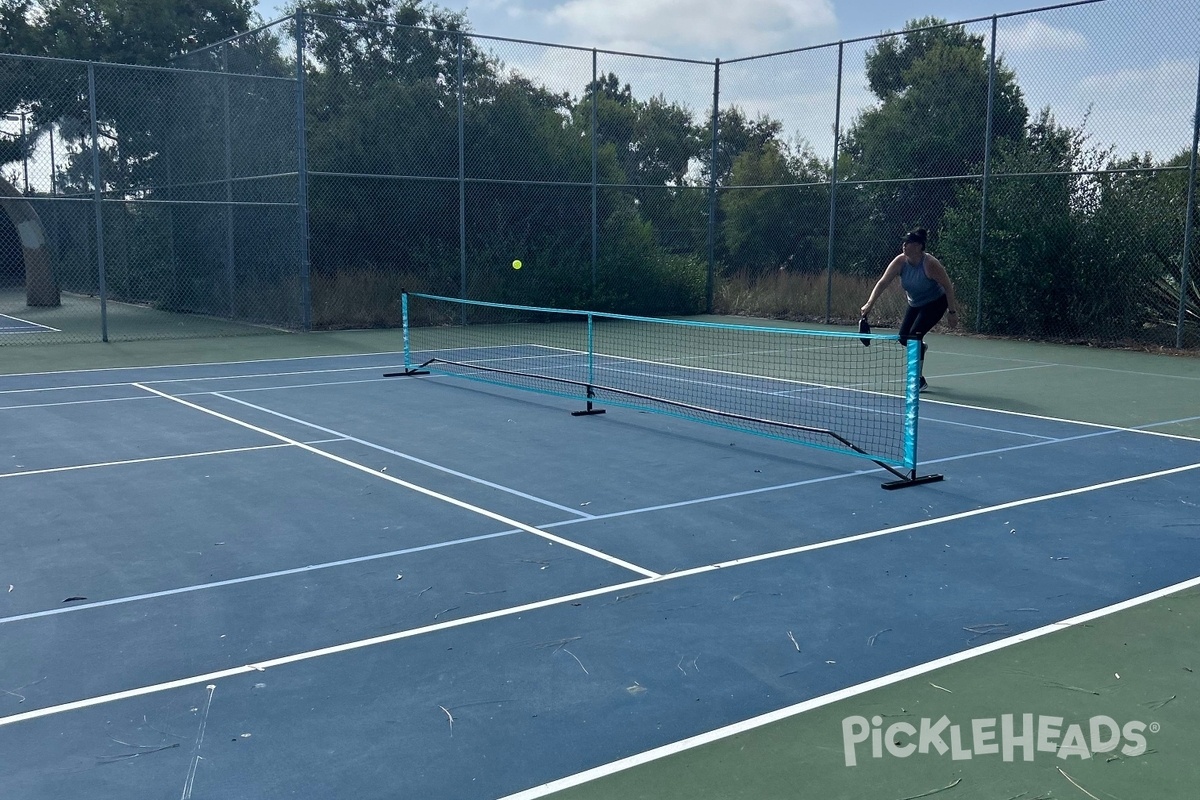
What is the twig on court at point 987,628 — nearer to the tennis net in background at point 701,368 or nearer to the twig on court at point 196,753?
the tennis net in background at point 701,368

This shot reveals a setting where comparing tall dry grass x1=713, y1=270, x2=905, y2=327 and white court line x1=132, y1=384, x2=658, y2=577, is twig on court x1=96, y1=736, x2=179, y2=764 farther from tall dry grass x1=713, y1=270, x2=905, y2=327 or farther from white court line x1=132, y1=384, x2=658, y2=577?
tall dry grass x1=713, y1=270, x2=905, y2=327

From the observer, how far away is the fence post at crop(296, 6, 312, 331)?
1694 centimetres

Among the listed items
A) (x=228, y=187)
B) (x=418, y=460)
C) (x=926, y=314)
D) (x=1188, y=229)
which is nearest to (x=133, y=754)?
(x=418, y=460)

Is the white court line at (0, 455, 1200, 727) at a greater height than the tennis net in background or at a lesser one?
lesser

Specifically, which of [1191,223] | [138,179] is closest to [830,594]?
[1191,223]

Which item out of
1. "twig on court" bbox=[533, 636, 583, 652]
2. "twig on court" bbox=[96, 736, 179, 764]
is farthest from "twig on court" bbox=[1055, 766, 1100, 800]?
"twig on court" bbox=[96, 736, 179, 764]

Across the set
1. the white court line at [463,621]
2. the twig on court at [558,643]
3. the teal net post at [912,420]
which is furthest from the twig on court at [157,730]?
the teal net post at [912,420]

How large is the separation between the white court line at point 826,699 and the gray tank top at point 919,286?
619cm

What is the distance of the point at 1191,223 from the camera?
50.6 ft

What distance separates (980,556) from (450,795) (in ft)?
11.5

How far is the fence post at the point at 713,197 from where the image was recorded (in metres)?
22.3

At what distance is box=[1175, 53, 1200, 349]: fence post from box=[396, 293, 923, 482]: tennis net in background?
3938 millimetres

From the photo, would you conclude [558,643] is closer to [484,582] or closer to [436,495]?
[484,582]

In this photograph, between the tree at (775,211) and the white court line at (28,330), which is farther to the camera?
the tree at (775,211)
